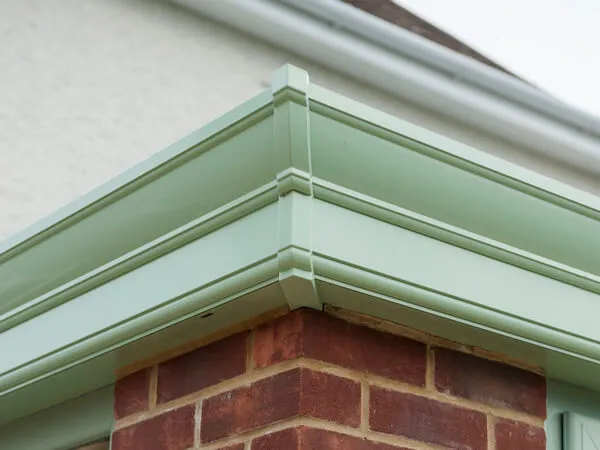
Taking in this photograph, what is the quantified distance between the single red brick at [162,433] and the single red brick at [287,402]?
0.07m

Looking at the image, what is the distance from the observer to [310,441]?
1458mm

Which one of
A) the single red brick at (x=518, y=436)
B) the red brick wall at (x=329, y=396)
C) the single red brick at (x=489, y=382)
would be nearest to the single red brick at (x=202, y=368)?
the red brick wall at (x=329, y=396)

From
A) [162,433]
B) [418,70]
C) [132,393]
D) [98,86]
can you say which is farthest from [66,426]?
[418,70]

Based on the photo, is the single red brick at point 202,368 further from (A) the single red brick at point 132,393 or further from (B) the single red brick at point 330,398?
(B) the single red brick at point 330,398

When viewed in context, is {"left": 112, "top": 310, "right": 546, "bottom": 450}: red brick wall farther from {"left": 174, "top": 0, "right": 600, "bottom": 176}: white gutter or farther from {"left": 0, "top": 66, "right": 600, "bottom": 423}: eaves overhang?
{"left": 174, "top": 0, "right": 600, "bottom": 176}: white gutter

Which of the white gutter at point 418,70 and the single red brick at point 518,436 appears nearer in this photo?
the single red brick at point 518,436

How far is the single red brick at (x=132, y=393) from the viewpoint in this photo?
5.98 ft

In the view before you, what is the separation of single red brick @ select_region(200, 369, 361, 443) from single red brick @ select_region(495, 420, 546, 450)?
33 cm

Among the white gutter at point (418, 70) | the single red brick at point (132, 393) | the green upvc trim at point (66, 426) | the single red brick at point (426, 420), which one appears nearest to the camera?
the single red brick at point (426, 420)

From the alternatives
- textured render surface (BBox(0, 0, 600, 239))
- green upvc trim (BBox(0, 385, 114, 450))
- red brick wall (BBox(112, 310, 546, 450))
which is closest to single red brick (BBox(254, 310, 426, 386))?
red brick wall (BBox(112, 310, 546, 450))

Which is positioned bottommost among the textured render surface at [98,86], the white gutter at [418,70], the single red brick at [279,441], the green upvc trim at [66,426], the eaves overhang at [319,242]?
the single red brick at [279,441]

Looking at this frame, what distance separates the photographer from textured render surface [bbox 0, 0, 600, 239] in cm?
309

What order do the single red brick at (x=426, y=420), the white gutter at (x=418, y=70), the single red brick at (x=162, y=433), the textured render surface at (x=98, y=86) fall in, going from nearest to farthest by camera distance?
the single red brick at (x=426, y=420) < the single red brick at (x=162, y=433) < the textured render surface at (x=98, y=86) < the white gutter at (x=418, y=70)

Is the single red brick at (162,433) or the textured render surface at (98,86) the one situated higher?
the textured render surface at (98,86)
